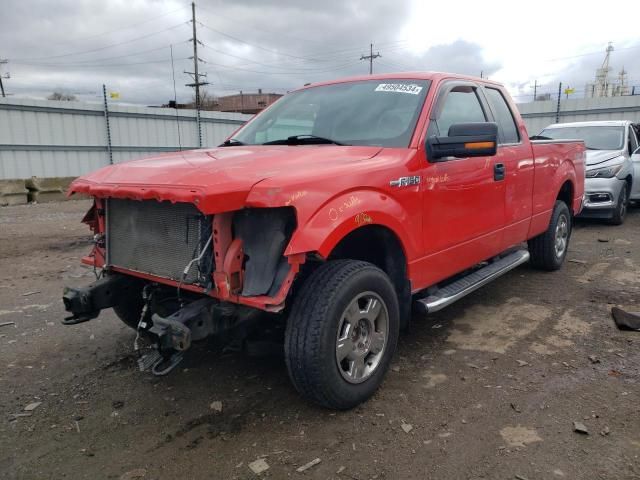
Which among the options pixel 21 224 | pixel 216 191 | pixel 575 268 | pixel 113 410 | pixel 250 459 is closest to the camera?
pixel 216 191

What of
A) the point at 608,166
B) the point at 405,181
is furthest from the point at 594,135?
the point at 405,181

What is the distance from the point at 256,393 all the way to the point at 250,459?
26.7 inches

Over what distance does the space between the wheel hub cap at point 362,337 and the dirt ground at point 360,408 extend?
0.25 meters

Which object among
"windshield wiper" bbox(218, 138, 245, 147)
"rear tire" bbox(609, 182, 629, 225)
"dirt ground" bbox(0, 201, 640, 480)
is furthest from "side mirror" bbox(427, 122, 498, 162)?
"rear tire" bbox(609, 182, 629, 225)

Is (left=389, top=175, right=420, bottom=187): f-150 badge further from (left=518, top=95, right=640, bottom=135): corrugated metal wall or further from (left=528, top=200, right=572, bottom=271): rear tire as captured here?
(left=518, top=95, right=640, bottom=135): corrugated metal wall

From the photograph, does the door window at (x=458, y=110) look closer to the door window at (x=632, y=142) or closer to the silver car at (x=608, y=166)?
the silver car at (x=608, y=166)

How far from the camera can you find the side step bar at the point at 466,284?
3.45 metres

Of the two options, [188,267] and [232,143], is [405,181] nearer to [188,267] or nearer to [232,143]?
[188,267]

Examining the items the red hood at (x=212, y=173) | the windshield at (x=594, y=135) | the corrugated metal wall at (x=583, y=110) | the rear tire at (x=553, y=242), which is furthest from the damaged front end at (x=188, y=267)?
the corrugated metal wall at (x=583, y=110)

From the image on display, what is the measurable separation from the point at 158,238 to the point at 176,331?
62 cm

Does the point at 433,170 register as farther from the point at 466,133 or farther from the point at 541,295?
the point at 541,295

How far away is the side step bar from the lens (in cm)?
345

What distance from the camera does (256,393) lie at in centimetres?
315

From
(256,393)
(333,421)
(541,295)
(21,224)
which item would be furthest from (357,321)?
(21,224)
